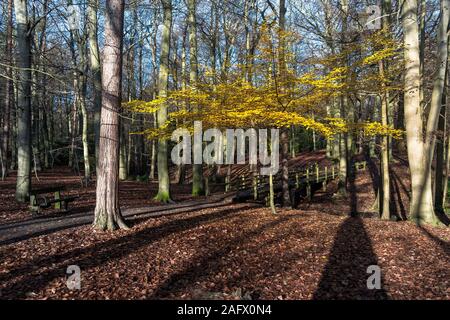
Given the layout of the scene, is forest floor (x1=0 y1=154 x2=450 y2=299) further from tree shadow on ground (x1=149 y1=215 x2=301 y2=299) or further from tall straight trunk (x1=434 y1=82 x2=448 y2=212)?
tall straight trunk (x1=434 y1=82 x2=448 y2=212)

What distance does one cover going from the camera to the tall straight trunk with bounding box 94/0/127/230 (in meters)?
7.11

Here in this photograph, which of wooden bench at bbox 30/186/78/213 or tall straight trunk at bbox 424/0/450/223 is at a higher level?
tall straight trunk at bbox 424/0/450/223

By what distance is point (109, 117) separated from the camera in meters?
7.16

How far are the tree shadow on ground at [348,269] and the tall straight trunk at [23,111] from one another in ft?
30.6

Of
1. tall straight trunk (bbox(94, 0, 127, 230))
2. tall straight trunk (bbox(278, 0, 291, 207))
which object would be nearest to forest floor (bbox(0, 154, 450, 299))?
tall straight trunk (bbox(94, 0, 127, 230))

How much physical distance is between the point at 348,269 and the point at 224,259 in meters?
2.29

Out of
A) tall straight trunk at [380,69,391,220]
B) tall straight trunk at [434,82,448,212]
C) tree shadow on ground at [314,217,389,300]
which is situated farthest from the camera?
tall straight trunk at [434,82,448,212]

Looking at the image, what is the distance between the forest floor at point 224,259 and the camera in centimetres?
477

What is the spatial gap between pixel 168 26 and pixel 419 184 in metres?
10.8

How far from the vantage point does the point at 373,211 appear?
14.6m

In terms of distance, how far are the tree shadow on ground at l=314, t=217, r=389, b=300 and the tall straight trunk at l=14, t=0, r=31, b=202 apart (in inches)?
367

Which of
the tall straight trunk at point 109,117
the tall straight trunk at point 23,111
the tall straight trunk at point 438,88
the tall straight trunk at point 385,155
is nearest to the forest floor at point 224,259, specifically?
the tall straight trunk at point 109,117

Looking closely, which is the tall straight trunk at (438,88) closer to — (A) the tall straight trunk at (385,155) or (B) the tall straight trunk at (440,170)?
(A) the tall straight trunk at (385,155)

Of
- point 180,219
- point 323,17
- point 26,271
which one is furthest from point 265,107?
point 323,17
